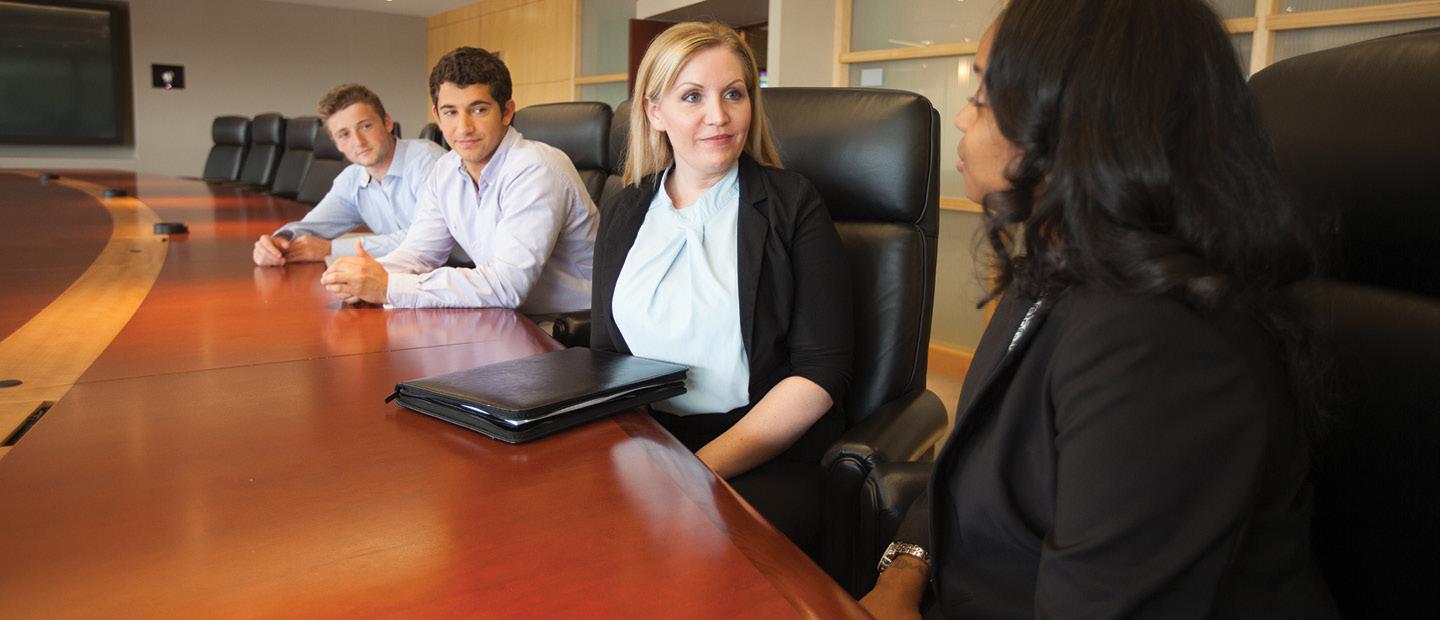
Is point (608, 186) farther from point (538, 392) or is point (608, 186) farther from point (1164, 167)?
point (1164, 167)

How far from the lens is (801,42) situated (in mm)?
4801

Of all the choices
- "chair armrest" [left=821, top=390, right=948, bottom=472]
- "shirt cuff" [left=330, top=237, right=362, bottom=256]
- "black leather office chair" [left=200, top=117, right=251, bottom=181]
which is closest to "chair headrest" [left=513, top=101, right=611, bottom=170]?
"shirt cuff" [left=330, top=237, right=362, bottom=256]

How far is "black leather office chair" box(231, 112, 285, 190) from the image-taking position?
6590 millimetres

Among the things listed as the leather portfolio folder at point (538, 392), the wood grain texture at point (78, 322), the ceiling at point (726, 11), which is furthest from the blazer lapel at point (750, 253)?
the ceiling at point (726, 11)

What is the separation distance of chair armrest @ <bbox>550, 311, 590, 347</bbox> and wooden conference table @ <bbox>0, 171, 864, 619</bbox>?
17.1 inches

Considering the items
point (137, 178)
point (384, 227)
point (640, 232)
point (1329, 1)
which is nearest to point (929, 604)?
point (640, 232)

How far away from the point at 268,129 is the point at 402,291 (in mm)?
5751

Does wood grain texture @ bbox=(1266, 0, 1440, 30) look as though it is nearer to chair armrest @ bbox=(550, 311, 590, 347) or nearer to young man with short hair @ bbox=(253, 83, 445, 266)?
chair armrest @ bbox=(550, 311, 590, 347)

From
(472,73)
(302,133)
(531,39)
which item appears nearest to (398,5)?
(531,39)

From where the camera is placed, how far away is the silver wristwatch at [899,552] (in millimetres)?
1100

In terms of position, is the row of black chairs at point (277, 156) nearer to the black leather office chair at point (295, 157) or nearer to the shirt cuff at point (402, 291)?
the black leather office chair at point (295, 157)

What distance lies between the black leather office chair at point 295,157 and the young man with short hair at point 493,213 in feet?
12.6

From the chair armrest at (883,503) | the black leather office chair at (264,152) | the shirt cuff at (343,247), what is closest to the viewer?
the chair armrest at (883,503)

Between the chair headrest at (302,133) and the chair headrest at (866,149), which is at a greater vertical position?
the chair headrest at (302,133)
